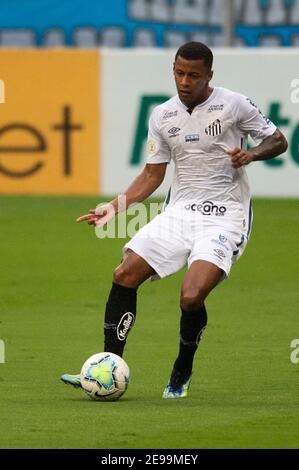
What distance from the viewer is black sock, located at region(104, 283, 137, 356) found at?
9141 millimetres

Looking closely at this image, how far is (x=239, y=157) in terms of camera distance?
8.95 m

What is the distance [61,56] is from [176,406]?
13815 millimetres

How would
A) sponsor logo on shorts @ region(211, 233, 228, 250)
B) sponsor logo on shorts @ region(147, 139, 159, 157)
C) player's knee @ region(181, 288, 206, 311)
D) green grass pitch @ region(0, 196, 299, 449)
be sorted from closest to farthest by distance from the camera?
green grass pitch @ region(0, 196, 299, 449), player's knee @ region(181, 288, 206, 311), sponsor logo on shorts @ region(211, 233, 228, 250), sponsor logo on shorts @ region(147, 139, 159, 157)

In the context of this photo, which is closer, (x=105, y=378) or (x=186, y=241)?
(x=105, y=378)

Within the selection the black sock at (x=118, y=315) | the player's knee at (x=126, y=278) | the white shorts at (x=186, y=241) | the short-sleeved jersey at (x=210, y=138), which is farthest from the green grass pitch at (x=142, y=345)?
the short-sleeved jersey at (x=210, y=138)

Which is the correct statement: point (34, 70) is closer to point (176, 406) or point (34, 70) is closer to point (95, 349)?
point (95, 349)

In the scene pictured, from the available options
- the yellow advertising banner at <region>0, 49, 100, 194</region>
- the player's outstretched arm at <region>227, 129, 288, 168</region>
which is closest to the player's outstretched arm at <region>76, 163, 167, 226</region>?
the player's outstretched arm at <region>227, 129, 288, 168</region>

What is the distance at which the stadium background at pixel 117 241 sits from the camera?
853 centimetres

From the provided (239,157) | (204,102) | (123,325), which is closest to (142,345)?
(123,325)

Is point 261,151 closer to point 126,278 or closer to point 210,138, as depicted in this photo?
point 210,138

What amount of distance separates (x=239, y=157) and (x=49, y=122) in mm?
12905

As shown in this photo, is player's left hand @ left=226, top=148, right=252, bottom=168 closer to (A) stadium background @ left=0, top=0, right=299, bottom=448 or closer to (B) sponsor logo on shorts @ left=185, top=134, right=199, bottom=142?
(B) sponsor logo on shorts @ left=185, top=134, right=199, bottom=142

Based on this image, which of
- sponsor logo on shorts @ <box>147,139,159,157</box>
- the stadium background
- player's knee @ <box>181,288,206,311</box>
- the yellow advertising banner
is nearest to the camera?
the stadium background

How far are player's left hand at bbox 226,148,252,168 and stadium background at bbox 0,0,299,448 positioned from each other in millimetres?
1447
